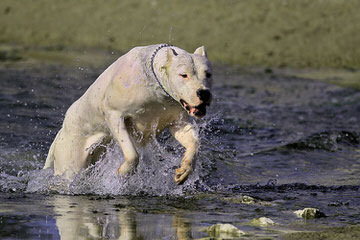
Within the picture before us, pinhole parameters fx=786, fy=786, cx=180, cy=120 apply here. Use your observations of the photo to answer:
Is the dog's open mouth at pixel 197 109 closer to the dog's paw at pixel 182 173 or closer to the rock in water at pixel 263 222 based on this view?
the dog's paw at pixel 182 173

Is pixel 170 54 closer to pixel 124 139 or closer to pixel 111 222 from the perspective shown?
pixel 124 139

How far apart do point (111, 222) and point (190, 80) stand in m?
1.14

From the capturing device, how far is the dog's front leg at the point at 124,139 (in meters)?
6.21

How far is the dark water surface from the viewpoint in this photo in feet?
17.9

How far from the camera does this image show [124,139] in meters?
6.22

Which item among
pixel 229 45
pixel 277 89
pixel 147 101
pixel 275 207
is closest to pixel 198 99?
pixel 147 101

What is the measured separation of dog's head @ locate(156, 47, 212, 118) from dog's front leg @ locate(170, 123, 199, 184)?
538 mm

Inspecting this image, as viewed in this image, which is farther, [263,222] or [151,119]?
[151,119]

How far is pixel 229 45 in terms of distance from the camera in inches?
674

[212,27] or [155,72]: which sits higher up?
[212,27]

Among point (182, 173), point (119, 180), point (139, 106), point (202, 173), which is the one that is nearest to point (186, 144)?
point (182, 173)

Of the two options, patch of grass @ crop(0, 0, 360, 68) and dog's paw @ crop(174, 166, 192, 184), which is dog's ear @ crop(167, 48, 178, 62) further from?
patch of grass @ crop(0, 0, 360, 68)

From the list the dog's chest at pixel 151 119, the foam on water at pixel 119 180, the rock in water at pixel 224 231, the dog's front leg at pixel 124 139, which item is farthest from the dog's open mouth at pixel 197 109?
the foam on water at pixel 119 180

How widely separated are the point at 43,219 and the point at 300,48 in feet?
40.3
